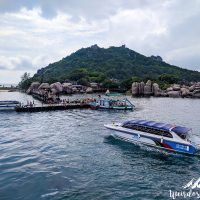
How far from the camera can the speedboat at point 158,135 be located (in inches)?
1627

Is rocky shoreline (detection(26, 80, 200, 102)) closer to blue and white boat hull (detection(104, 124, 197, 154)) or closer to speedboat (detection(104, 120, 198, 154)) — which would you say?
blue and white boat hull (detection(104, 124, 197, 154))

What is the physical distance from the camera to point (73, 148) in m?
44.7

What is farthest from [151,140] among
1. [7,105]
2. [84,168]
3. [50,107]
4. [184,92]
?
[184,92]

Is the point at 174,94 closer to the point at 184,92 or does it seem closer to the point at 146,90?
the point at 184,92

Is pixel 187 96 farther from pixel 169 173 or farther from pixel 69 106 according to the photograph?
pixel 169 173

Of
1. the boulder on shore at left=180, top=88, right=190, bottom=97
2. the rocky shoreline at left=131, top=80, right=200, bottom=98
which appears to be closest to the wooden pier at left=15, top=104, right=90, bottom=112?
the boulder on shore at left=180, top=88, right=190, bottom=97

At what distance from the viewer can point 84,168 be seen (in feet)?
116

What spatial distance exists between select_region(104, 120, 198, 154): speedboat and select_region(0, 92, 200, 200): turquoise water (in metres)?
1.14

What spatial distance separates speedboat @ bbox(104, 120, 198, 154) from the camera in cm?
4133

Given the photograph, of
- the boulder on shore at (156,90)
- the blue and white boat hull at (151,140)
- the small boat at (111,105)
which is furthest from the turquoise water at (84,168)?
the boulder on shore at (156,90)

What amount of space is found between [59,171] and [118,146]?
564 inches

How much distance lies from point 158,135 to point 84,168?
47.1 feet

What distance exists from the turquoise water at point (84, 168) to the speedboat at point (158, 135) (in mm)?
1140

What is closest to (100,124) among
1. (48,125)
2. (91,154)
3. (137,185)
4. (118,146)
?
(48,125)
